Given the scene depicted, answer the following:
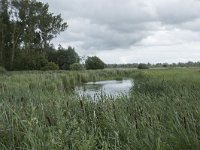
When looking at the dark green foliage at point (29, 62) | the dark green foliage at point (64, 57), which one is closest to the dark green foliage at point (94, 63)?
the dark green foliage at point (64, 57)

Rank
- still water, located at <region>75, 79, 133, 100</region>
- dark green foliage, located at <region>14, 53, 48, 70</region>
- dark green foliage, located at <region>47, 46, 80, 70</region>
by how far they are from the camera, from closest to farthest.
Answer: still water, located at <region>75, 79, 133, 100</region> → dark green foliage, located at <region>14, 53, 48, 70</region> → dark green foliage, located at <region>47, 46, 80, 70</region>

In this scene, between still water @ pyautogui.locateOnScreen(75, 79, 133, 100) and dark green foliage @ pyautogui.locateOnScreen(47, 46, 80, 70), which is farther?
dark green foliage @ pyautogui.locateOnScreen(47, 46, 80, 70)

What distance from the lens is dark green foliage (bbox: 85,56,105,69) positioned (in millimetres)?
64812

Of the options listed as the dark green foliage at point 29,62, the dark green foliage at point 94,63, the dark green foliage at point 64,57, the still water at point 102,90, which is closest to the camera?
the still water at point 102,90

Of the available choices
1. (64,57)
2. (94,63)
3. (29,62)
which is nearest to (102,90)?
(29,62)

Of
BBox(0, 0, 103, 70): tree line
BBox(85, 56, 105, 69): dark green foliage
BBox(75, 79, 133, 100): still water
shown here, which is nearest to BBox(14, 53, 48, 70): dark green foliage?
BBox(0, 0, 103, 70): tree line

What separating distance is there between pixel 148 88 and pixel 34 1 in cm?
4365

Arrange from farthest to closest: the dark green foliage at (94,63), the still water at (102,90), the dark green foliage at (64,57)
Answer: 1. the dark green foliage at (94,63)
2. the dark green foliage at (64,57)
3. the still water at (102,90)

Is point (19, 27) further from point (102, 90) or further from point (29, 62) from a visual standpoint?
point (102, 90)

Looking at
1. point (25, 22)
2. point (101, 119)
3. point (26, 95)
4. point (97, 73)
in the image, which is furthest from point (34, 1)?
point (101, 119)

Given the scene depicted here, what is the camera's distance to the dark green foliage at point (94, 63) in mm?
64812

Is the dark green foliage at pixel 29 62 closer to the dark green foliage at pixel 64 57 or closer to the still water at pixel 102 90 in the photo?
the dark green foliage at pixel 64 57

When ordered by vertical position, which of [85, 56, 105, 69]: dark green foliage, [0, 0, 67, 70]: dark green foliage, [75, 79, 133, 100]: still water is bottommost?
[75, 79, 133, 100]: still water

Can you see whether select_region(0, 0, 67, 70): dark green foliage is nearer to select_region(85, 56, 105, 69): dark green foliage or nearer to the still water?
select_region(85, 56, 105, 69): dark green foliage
